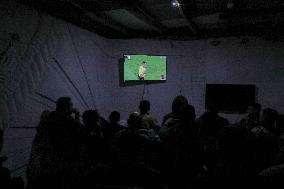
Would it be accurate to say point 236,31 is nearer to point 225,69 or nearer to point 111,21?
point 225,69

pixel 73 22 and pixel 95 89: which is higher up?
pixel 73 22

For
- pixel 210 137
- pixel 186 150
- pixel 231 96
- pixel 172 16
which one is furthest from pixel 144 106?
pixel 231 96

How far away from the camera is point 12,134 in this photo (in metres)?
4.55

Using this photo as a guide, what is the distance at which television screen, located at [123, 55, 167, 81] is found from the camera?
771 cm

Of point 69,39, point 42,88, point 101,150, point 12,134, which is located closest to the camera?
point 101,150

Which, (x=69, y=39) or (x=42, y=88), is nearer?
(x=42, y=88)

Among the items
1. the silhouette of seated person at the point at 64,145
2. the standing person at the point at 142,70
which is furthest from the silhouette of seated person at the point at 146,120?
the standing person at the point at 142,70

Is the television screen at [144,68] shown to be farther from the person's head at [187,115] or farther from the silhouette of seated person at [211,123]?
the person's head at [187,115]

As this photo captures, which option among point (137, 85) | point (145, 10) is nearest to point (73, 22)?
point (145, 10)

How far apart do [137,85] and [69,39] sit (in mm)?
2374

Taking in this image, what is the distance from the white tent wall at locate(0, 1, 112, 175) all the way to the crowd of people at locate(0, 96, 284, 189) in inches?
58.0

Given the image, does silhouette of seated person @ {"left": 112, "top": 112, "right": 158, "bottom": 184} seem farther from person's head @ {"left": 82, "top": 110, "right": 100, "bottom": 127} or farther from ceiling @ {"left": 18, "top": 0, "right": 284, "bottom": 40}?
ceiling @ {"left": 18, "top": 0, "right": 284, "bottom": 40}

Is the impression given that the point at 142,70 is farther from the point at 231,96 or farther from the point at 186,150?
the point at 186,150

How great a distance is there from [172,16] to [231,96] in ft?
7.67
